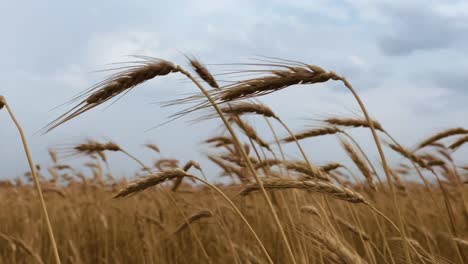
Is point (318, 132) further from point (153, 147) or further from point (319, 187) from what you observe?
point (153, 147)

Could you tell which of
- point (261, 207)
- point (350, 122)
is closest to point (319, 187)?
point (350, 122)

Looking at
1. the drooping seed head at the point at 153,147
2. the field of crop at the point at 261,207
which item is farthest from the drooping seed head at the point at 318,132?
the drooping seed head at the point at 153,147

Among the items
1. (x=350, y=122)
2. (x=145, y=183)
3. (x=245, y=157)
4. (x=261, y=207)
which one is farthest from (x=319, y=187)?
(x=261, y=207)

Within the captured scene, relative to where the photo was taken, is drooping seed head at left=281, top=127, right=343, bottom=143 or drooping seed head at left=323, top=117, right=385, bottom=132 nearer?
drooping seed head at left=323, top=117, right=385, bottom=132

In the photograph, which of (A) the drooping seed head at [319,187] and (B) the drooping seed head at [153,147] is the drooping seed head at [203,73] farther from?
(B) the drooping seed head at [153,147]

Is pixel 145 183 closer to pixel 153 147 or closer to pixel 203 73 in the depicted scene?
pixel 203 73

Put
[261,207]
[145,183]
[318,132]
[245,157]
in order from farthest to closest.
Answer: [261,207], [318,132], [145,183], [245,157]

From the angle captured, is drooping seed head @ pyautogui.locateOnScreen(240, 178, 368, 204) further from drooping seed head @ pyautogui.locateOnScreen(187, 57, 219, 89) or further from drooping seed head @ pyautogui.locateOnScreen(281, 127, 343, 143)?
drooping seed head @ pyautogui.locateOnScreen(281, 127, 343, 143)

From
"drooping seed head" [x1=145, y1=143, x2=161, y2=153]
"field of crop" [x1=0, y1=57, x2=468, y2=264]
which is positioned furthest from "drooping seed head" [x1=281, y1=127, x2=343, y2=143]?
"drooping seed head" [x1=145, y1=143, x2=161, y2=153]

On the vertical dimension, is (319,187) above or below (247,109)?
below

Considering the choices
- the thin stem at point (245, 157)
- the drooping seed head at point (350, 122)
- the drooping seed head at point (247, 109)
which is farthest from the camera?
the drooping seed head at point (350, 122)

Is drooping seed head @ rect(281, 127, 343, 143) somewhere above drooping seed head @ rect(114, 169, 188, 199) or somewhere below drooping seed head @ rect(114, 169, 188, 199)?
below

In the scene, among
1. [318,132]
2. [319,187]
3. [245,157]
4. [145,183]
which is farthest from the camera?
[318,132]

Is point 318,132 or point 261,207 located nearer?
point 318,132
